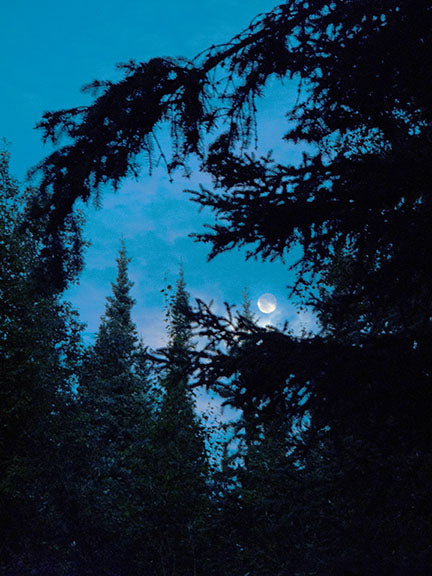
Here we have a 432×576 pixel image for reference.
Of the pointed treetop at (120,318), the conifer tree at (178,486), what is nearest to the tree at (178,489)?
the conifer tree at (178,486)

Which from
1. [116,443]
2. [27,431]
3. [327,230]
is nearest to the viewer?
[327,230]

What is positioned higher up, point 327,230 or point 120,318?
point 120,318

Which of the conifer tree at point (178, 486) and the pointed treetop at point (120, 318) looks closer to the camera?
the conifer tree at point (178, 486)

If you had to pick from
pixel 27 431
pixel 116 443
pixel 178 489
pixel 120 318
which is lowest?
pixel 178 489

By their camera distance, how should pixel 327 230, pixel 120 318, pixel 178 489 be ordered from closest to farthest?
pixel 327 230 < pixel 178 489 < pixel 120 318

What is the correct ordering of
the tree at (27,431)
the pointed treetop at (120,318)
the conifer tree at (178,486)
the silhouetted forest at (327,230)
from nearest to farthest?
the silhouetted forest at (327,230) < the conifer tree at (178,486) < the tree at (27,431) < the pointed treetop at (120,318)

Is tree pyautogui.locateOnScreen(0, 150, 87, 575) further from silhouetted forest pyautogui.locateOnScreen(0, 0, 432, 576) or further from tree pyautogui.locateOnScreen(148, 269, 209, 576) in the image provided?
silhouetted forest pyautogui.locateOnScreen(0, 0, 432, 576)

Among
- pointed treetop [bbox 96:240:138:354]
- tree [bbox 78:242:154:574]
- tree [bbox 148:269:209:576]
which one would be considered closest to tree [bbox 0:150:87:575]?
tree [bbox 78:242:154:574]

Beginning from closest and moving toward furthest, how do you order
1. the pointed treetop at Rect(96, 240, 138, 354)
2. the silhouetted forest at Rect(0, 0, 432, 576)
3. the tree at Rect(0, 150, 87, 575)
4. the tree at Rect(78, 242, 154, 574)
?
1. the silhouetted forest at Rect(0, 0, 432, 576)
2. the tree at Rect(78, 242, 154, 574)
3. the tree at Rect(0, 150, 87, 575)
4. the pointed treetop at Rect(96, 240, 138, 354)

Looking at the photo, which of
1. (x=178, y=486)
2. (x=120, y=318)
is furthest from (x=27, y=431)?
(x=120, y=318)

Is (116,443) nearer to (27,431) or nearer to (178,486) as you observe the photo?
(27,431)

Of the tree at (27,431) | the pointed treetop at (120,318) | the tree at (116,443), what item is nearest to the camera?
the tree at (116,443)

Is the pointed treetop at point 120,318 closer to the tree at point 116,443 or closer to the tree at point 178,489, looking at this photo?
the tree at point 116,443

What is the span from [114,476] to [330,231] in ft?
70.4
